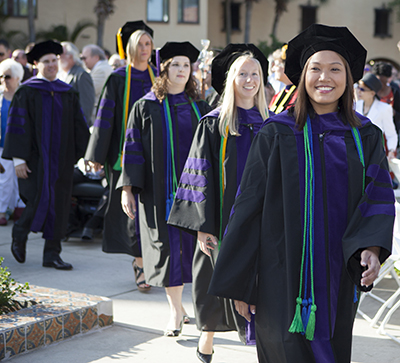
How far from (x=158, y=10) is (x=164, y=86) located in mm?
28952

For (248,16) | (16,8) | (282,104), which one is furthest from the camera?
(248,16)

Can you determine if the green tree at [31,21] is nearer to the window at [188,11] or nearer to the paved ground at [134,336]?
the window at [188,11]

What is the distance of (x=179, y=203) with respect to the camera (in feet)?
11.9

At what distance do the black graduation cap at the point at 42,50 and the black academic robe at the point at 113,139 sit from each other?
2.71 feet

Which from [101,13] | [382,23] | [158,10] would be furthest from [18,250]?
[382,23]

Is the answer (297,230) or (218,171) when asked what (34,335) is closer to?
(218,171)

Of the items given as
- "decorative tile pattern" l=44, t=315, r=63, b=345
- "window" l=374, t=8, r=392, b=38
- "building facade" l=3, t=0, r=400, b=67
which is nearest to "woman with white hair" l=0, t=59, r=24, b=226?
"decorative tile pattern" l=44, t=315, r=63, b=345

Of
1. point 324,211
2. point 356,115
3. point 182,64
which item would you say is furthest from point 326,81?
point 182,64

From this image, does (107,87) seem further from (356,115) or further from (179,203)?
(356,115)

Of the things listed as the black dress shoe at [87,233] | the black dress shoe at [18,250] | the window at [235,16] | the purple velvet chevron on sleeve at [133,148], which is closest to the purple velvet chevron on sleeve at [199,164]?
the purple velvet chevron on sleeve at [133,148]

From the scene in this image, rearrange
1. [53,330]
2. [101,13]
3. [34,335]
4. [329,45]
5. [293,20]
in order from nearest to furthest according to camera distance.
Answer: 1. [329,45]
2. [34,335]
3. [53,330]
4. [101,13]
5. [293,20]

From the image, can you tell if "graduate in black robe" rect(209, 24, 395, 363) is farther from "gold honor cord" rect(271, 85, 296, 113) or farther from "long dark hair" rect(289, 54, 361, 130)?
"gold honor cord" rect(271, 85, 296, 113)

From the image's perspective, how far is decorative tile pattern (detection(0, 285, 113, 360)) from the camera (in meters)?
3.90

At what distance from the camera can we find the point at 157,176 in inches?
185
